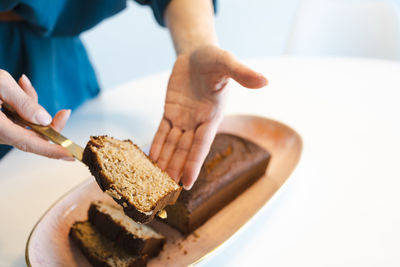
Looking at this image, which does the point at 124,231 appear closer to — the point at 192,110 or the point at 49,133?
the point at 49,133

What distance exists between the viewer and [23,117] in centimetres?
89

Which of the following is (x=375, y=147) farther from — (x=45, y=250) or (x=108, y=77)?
(x=108, y=77)

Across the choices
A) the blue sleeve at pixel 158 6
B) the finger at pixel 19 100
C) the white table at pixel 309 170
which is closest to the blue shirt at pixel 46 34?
the blue sleeve at pixel 158 6

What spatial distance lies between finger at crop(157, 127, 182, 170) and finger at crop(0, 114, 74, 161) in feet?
0.97

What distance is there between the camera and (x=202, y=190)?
1073mm

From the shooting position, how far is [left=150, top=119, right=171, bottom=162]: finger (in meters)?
1.10

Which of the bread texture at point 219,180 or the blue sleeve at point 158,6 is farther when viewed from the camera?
the blue sleeve at point 158,6

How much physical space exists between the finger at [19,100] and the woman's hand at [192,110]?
1.22 ft

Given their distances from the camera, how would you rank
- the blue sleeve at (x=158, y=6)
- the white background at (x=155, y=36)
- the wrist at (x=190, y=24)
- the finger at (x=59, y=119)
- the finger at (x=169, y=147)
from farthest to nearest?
1. the white background at (x=155, y=36)
2. the blue sleeve at (x=158, y=6)
3. the wrist at (x=190, y=24)
4. the finger at (x=169, y=147)
5. the finger at (x=59, y=119)

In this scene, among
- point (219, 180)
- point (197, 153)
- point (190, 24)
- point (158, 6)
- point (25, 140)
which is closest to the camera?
point (25, 140)

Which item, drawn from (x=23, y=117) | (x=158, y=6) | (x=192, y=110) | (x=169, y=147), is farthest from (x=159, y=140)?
(x=158, y=6)

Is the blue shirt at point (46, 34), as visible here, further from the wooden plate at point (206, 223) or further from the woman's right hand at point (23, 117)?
the wooden plate at point (206, 223)

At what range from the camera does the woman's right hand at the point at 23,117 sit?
2.73 feet

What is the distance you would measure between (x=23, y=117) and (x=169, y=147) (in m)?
0.44
